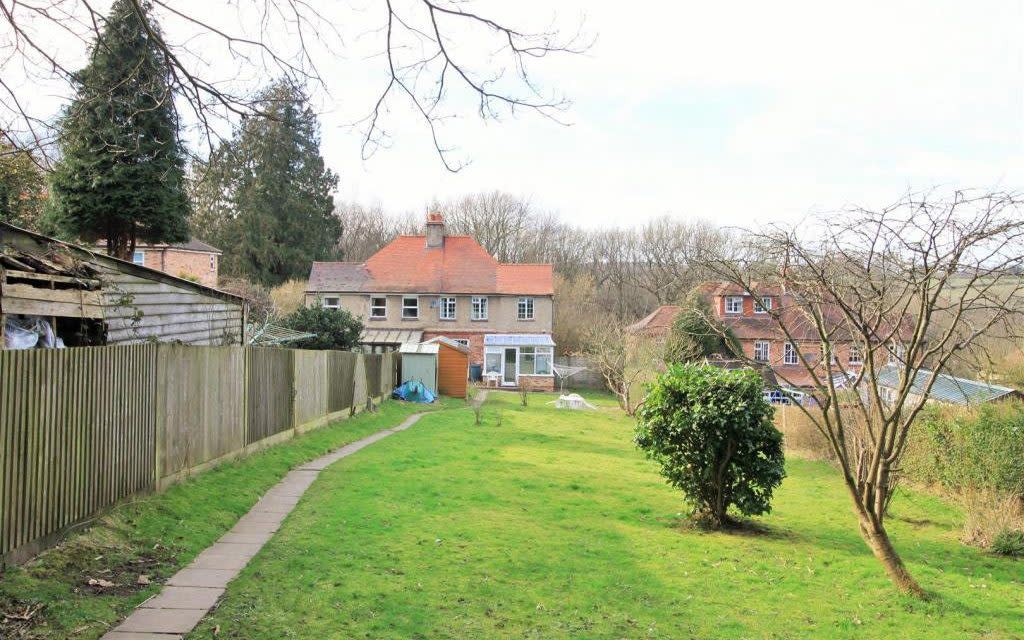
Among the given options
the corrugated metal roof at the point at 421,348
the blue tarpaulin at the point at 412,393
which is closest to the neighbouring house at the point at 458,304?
the corrugated metal roof at the point at 421,348

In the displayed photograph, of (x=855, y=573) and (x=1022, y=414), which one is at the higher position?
(x=1022, y=414)

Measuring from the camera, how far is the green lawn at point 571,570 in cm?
618

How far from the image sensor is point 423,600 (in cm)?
648

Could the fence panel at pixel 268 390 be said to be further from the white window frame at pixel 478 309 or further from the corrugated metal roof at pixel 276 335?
the white window frame at pixel 478 309

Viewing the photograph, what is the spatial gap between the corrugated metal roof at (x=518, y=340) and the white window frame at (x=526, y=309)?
1.28m

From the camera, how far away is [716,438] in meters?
10.4

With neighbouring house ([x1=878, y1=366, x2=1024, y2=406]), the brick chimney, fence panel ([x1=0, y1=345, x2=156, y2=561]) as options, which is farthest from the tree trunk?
the brick chimney

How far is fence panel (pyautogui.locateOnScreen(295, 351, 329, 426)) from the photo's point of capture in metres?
16.2

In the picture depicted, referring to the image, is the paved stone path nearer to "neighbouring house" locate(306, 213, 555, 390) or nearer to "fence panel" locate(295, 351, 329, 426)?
"fence panel" locate(295, 351, 329, 426)

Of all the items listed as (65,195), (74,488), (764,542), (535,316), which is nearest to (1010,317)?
(764,542)

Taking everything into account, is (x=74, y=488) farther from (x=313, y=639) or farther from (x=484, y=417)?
(x=484, y=417)

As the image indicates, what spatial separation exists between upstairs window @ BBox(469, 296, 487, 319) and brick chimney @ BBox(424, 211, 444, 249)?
4610 mm

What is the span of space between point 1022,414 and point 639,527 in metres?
6.88

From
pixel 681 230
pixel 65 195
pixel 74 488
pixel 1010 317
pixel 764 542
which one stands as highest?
pixel 681 230
